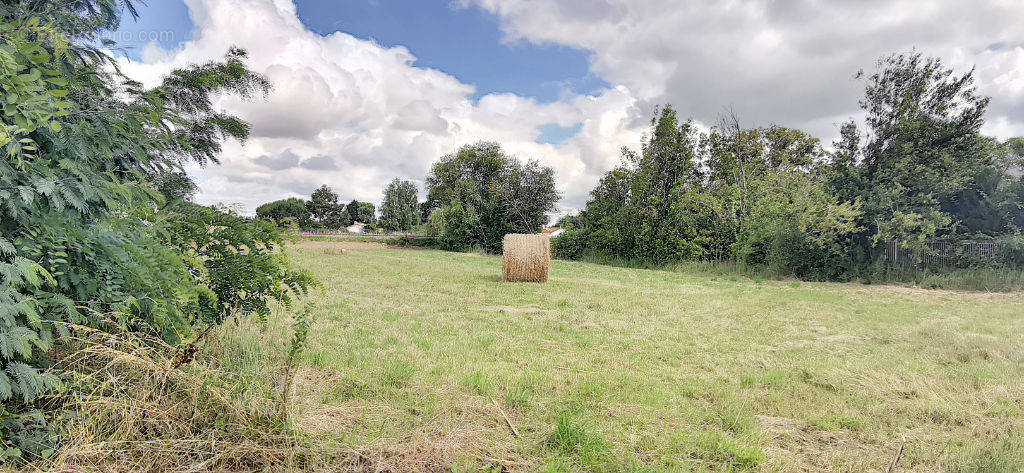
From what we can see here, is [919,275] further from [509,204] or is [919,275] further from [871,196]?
[509,204]

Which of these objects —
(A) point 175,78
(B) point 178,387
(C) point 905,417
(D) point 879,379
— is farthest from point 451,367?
(A) point 175,78

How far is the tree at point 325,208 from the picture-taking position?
7012 centimetres

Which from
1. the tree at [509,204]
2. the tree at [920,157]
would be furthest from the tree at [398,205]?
the tree at [920,157]

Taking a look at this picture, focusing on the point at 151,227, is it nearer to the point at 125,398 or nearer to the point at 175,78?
the point at 125,398

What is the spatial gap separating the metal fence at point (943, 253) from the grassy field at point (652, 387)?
608 centimetres

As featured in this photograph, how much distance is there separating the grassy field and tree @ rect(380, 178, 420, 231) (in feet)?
167

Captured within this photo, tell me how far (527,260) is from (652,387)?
26.3ft

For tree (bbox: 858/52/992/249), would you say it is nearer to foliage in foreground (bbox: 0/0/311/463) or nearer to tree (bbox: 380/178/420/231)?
foliage in foreground (bbox: 0/0/311/463)

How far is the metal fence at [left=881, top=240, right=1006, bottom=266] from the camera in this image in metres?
12.6

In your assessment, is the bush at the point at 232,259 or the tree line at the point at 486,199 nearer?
the bush at the point at 232,259

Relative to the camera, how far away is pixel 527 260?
1195 cm

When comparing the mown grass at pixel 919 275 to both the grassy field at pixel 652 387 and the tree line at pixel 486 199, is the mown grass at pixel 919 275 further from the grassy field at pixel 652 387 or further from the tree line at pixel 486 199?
the tree line at pixel 486 199

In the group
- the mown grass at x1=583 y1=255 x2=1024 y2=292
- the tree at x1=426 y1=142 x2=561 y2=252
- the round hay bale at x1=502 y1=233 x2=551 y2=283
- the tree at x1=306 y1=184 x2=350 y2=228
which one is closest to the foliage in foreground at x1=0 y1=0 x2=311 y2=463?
the round hay bale at x1=502 y1=233 x2=551 y2=283

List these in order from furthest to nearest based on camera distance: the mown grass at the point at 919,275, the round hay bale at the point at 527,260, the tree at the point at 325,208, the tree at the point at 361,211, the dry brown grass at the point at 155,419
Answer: the tree at the point at 361,211 < the tree at the point at 325,208 < the round hay bale at the point at 527,260 < the mown grass at the point at 919,275 < the dry brown grass at the point at 155,419
